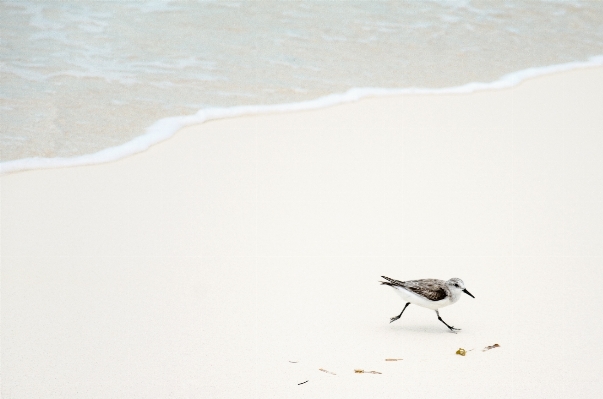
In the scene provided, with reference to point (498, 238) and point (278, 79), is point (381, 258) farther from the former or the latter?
point (278, 79)

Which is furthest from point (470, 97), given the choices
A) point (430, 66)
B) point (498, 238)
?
point (498, 238)

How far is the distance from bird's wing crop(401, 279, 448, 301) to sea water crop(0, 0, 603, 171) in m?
3.12

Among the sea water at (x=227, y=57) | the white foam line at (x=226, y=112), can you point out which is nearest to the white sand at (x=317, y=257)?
the white foam line at (x=226, y=112)

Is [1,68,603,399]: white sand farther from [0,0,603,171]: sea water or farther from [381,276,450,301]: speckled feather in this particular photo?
[0,0,603,171]: sea water

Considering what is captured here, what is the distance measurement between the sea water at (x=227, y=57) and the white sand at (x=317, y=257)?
0.54m

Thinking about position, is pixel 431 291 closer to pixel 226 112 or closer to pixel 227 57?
pixel 226 112

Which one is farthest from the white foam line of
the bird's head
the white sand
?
the bird's head

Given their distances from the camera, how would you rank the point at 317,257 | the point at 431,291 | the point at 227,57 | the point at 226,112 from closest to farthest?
the point at 431,291
the point at 317,257
the point at 226,112
the point at 227,57

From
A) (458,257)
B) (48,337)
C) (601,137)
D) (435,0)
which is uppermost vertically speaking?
(435,0)

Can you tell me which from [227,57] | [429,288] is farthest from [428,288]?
[227,57]

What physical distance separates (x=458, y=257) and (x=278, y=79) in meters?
3.80

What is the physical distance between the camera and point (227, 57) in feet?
28.3

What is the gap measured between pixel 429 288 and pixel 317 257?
3.48 ft

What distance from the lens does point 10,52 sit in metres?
8.60
